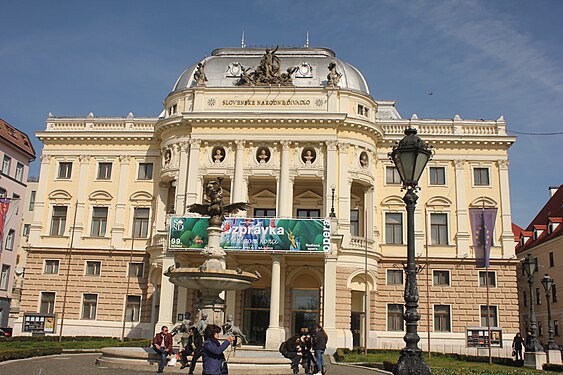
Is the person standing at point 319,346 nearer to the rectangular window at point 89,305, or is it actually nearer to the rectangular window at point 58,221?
the rectangular window at point 89,305

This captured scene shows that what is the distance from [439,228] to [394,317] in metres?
7.86

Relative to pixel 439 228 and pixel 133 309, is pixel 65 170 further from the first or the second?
pixel 439 228

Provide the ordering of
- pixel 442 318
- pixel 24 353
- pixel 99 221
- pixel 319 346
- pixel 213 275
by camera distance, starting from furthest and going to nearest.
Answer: pixel 99 221 → pixel 442 318 → pixel 24 353 → pixel 213 275 → pixel 319 346

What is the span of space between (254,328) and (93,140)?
20.6m

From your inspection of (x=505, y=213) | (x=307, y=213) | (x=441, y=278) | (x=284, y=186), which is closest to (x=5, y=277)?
(x=307, y=213)

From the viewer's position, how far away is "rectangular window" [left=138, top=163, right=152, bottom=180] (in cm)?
4838

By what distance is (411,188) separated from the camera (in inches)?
457

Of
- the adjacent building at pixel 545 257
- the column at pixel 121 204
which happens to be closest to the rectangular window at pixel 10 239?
the column at pixel 121 204

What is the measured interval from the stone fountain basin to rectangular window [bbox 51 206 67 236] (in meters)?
28.7

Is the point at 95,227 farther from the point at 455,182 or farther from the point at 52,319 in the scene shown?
the point at 455,182

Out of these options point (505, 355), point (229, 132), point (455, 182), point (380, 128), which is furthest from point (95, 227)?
point (505, 355)

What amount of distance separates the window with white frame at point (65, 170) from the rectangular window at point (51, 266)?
691cm

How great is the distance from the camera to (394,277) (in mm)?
45344

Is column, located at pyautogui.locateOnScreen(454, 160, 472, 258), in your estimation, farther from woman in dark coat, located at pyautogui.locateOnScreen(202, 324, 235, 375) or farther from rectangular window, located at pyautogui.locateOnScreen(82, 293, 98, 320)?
woman in dark coat, located at pyautogui.locateOnScreen(202, 324, 235, 375)
